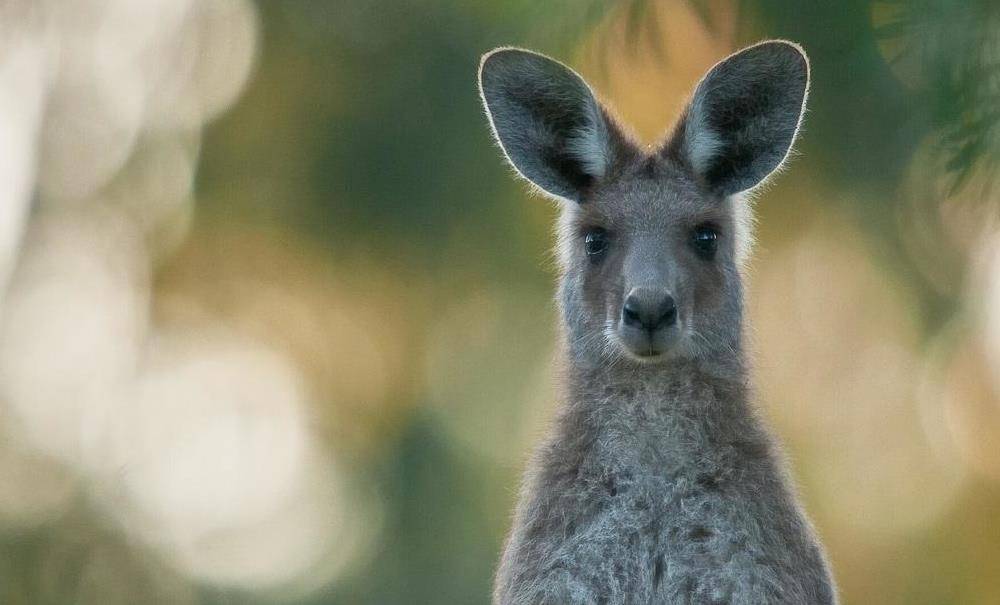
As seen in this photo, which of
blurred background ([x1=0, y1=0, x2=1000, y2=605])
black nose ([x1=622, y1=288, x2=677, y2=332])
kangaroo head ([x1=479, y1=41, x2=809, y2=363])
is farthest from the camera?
blurred background ([x1=0, y1=0, x2=1000, y2=605])

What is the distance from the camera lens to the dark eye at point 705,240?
5965 mm

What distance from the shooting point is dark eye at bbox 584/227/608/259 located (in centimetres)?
602

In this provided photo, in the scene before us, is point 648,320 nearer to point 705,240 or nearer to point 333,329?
point 705,240

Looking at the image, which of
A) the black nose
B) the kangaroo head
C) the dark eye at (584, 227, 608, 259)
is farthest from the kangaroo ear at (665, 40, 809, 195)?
the black nose

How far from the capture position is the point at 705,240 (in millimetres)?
5996

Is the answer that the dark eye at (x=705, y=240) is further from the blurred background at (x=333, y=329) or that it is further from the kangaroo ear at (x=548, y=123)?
the blurred background at (x=333, y=329)

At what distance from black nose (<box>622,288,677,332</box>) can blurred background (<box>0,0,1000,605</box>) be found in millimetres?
6435

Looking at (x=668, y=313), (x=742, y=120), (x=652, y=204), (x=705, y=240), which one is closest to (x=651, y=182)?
(x=652, y=204)

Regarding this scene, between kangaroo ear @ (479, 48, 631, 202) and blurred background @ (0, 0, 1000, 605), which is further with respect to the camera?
blurred background @ (0, 0, 1000, 605)

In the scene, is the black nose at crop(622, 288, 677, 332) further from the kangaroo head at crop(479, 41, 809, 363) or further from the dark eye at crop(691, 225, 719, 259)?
the dark eye at crop(691, 225, 719, 259)

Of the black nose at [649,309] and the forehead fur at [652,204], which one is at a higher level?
the forehead fur at [652,204]

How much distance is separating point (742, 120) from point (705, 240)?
0.47 metres

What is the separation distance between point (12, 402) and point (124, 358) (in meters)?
2.35

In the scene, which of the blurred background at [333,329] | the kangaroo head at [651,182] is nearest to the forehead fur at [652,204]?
the kangaroo head at [651,182]
